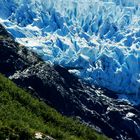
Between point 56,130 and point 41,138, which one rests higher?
point 56,130

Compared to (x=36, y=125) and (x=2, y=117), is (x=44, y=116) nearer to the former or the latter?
(x=36, y=125)

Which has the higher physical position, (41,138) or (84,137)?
(84,137)

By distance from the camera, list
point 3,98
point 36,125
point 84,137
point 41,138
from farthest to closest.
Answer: point 84,137, point 3,98, point 36,125, point 41,138

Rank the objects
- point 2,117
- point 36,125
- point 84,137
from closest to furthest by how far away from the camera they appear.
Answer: point 2,117
point 36,125
point 84,137

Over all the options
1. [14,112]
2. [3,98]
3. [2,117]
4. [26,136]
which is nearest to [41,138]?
[26,136]

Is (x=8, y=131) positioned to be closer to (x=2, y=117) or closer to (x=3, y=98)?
(x=2, y=117)

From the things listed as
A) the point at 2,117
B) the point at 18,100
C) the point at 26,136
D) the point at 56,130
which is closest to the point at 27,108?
the point at 18,100

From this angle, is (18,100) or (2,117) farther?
(18,100)

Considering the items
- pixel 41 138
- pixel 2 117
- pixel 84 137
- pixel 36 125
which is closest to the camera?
pixel 41 138

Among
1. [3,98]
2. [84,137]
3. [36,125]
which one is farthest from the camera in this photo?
[84,137]
